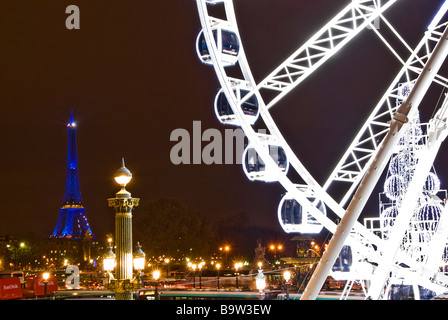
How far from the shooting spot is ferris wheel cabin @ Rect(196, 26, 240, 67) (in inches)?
672

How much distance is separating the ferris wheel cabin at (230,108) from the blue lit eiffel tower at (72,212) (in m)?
142

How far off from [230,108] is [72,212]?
153 m

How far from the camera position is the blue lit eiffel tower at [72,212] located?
162 meters

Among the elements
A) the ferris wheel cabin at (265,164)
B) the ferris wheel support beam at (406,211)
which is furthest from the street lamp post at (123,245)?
the ferris wheel support beam at (406,211)

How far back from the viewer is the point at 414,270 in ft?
54.0

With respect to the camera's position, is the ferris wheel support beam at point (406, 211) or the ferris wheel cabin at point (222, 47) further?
the ferris wheel cabin at point (222, 47)

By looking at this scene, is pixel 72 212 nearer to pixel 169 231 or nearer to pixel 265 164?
pixel 169 231

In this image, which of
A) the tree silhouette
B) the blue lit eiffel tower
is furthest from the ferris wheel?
the blue lit eiffel tower

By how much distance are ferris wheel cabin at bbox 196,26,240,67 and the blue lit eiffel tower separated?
467 ft

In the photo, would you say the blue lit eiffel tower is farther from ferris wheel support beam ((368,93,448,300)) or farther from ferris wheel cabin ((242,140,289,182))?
ferris wheel support beam ((368,93,448,300))

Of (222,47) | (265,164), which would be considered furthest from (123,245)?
(222,47)

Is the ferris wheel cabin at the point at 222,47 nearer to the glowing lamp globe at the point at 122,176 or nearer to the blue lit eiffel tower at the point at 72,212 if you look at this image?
the glowing lamp globe at the point at 122,176

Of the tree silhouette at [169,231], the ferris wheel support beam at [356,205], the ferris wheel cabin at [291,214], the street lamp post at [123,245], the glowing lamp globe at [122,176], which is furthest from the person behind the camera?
the tree silhouette at [169,231]

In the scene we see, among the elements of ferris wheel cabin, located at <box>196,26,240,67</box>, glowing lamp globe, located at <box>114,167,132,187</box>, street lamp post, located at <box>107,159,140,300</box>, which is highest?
ferris wheel cabin, located at <box>196,26,240,67</box>
